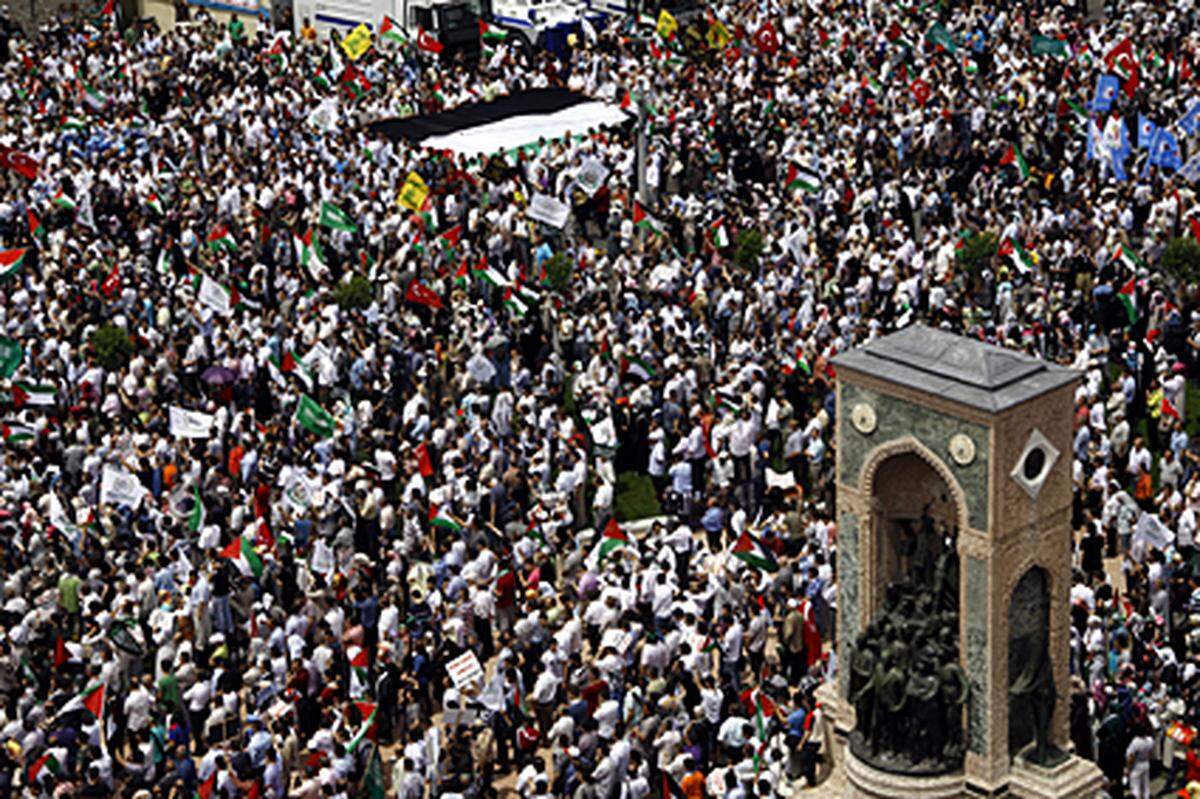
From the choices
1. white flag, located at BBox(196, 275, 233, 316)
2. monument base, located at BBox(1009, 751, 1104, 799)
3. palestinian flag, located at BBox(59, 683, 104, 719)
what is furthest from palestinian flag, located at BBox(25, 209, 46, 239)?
monument base, located at BBox(1009, 751, 1104, 799)

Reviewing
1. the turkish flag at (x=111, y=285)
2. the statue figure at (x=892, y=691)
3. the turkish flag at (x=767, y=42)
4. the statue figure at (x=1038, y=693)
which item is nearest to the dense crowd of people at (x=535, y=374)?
the turkish flag at (x=111, y=285)

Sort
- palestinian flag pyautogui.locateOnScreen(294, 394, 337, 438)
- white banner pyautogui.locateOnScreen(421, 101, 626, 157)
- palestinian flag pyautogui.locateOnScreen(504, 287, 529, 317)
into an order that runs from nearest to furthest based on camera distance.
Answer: palestinian flag pyautogui.locateOnScreen(294, 394, 337, 438) → palestinian flag pyautogui.locateOnScreen(504, 287, 529, 317) → white banner pyautogui.locateOnScreen(421, 101, 626, 157)

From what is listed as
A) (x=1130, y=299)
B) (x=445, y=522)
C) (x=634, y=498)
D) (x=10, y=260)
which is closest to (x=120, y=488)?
(x=445, y=522)

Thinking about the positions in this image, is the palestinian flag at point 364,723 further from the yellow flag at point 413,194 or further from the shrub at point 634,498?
the yellow flag at point 413,194

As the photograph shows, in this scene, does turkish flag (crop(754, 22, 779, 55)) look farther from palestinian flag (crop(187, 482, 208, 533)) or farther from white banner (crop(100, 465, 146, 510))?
white banner (crop(100, 465, 146, 510))

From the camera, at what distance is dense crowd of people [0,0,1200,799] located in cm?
3706

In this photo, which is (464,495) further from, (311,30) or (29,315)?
(311,30)

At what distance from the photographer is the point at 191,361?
47.8 meters

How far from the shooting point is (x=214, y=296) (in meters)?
48.5

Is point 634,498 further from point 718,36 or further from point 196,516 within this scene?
point 718,36

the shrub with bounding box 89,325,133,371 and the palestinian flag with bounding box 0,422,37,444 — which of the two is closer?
the palestinian flag with bounding box 0,422,37,444

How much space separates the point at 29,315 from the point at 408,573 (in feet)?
36.0

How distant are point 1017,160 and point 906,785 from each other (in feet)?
67.4

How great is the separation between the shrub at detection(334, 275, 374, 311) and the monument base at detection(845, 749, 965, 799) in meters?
18.2
